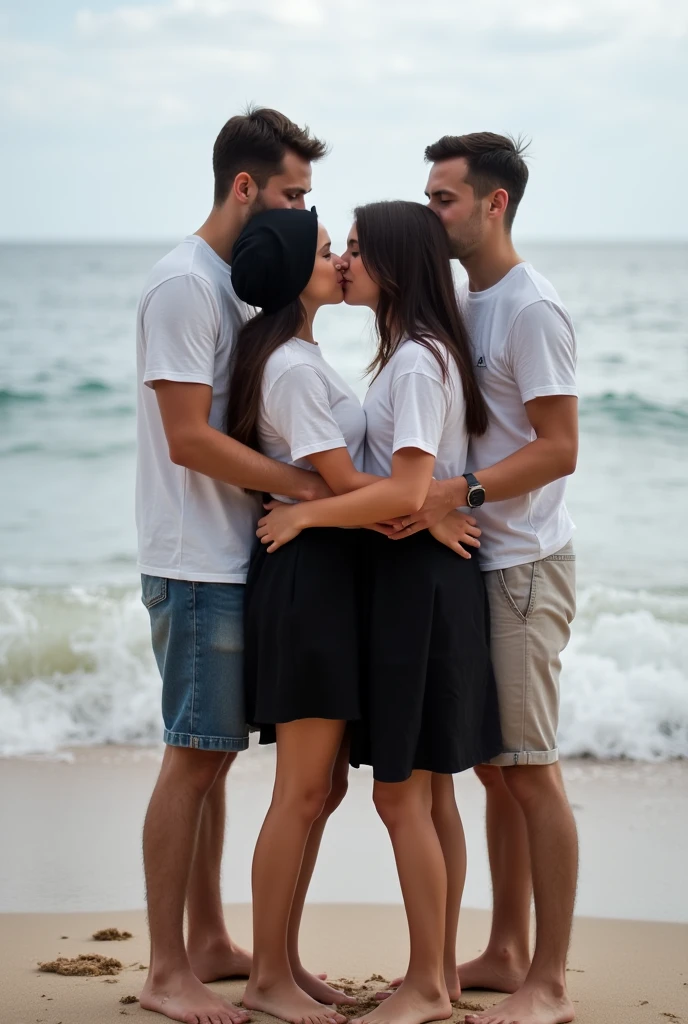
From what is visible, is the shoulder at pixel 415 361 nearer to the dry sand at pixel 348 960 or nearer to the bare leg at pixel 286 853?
the bare leg at pixel 286 853

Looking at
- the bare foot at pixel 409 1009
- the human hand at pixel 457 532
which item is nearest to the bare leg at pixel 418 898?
the bare foot at pixel 409 1009

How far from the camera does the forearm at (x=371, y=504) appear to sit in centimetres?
270

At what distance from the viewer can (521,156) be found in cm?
316

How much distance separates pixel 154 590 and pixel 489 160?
4.86 feet

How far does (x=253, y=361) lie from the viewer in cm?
278

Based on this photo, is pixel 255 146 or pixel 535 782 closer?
pixel 535 782

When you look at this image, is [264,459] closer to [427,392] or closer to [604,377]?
Answer: [427,392]

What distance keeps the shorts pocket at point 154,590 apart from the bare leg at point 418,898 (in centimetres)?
73

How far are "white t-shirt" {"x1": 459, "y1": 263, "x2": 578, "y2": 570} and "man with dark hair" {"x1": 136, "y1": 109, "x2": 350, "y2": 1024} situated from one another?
483 millimetres

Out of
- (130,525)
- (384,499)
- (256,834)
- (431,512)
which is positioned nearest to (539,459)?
(431,512)

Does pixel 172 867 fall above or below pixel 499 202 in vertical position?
below

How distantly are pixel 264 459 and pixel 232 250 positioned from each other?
0.58 meters

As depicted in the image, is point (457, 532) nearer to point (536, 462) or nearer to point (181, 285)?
point (536, 462)

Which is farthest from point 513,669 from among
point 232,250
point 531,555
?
point 232,250
